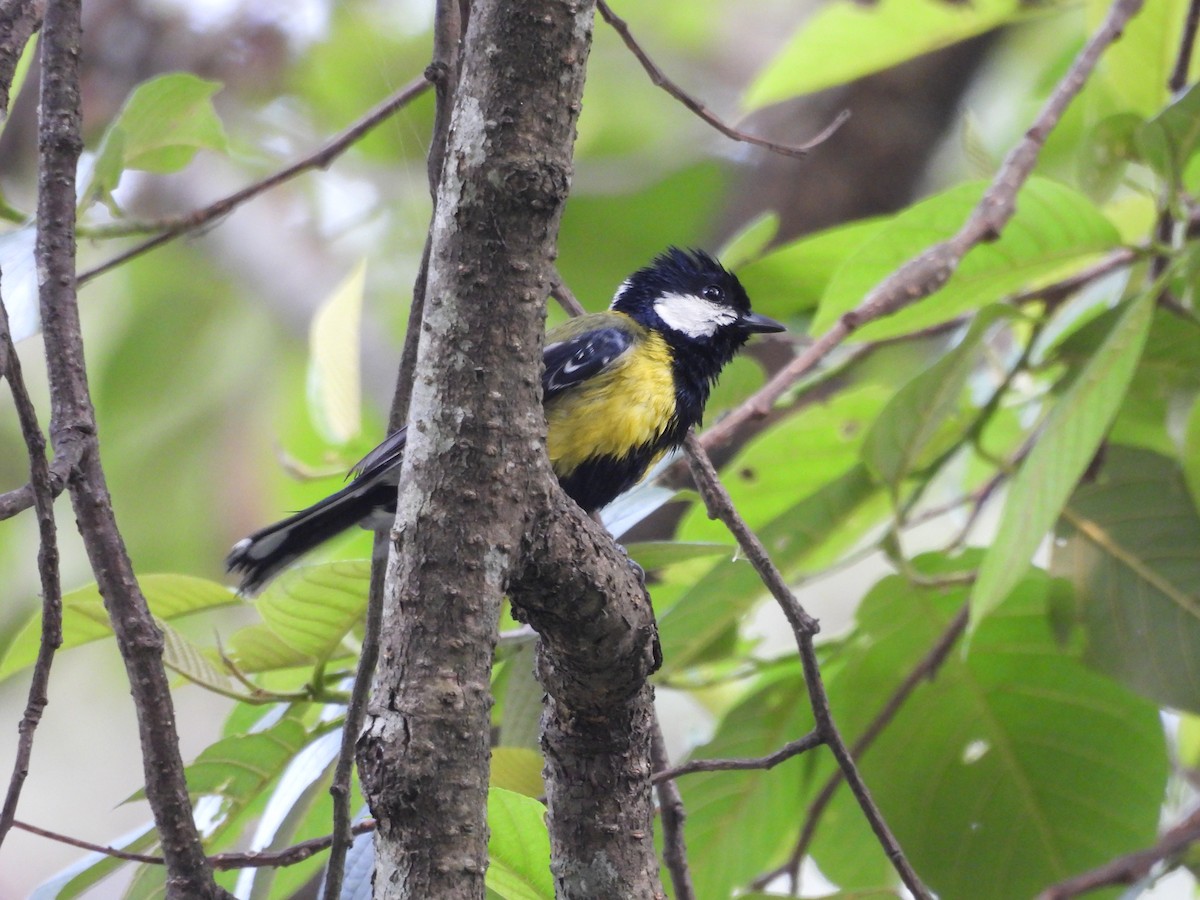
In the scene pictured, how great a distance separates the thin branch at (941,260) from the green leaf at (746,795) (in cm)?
58

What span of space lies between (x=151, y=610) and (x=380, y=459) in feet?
1.46

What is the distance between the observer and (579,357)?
2.46m

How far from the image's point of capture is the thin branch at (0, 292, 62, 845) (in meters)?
1.19

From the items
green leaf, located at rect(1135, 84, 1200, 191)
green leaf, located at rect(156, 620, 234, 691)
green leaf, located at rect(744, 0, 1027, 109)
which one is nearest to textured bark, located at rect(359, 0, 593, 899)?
green leaf, located at rect(156, 620, 234, 691)

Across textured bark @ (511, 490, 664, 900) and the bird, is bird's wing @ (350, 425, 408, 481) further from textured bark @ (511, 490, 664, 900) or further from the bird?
textured bark @ (511, 490, 664, 900)

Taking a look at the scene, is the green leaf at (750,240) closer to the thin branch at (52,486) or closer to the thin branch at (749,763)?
the thin branch at (749,763)

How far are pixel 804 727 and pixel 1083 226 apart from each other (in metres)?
1.13

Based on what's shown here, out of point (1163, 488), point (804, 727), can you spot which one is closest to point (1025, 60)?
point (1163, 488)

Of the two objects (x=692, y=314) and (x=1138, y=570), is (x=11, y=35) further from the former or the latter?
(x=1138, y=570)

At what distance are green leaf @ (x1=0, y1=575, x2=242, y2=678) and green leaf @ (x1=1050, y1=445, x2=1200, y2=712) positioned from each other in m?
1.57

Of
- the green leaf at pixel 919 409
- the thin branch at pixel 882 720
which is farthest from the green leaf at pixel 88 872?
the green leaf at pixel 919 409

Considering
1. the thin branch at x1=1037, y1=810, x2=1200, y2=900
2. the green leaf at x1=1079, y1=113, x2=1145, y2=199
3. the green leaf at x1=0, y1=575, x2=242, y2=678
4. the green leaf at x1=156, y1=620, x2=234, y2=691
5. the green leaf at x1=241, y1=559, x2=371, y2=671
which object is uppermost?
the green leaf at x1=1079, y1=113, x2=1145, y2=199

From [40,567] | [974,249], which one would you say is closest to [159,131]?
[40,567]

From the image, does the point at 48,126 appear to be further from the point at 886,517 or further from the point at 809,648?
the point at 886,517
